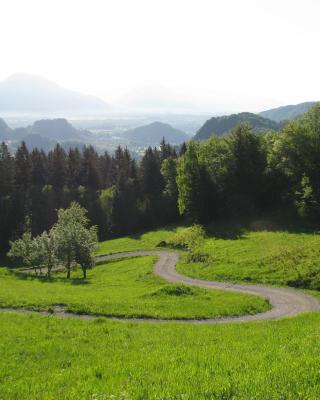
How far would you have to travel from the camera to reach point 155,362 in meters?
16.2

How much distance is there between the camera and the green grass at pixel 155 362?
1155cm

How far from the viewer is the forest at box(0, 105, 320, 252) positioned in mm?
86375

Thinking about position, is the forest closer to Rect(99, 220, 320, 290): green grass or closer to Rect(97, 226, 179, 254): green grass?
Rect(97, 226, 179, 254): green grass

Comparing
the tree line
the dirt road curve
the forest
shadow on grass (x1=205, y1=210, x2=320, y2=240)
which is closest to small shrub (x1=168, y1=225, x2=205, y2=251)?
shadow on grass (x1=205, y1=210, x2=320, y2=240)

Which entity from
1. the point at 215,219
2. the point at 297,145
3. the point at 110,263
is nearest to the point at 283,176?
the point at 297,145

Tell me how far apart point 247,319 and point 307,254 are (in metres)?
20.7

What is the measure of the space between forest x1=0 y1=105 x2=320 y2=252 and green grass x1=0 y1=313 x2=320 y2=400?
59865 millimetres

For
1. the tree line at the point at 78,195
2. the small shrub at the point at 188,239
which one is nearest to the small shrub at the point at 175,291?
the small shrub at the point at 188,239

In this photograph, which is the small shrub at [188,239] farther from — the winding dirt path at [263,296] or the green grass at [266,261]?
the winding dirt path at [263,296]

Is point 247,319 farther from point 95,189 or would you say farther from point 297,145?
point 95,189

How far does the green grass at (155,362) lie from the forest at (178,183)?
59.9m

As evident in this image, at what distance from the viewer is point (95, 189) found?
130 meters

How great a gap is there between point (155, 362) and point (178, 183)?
273 feet

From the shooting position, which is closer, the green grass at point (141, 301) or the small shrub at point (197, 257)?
the green grass at point (141, 301)
